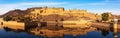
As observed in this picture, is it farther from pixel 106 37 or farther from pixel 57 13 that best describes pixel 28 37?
pixel 57 13

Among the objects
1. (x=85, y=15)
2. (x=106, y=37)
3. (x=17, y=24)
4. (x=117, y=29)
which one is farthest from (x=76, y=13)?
(x=106, y=37)

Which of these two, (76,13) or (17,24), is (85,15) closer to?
(76,13)

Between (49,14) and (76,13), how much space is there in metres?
16.1

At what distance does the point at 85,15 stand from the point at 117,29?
75001mm

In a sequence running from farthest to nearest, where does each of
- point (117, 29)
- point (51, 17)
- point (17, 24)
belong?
point (51, 17) < point (17, 24) < point (117, 29)

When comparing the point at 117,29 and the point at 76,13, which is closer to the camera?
→ the point at 117,29

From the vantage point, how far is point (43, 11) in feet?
492

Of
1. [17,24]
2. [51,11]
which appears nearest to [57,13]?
[51,11]

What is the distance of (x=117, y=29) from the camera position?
234 feet

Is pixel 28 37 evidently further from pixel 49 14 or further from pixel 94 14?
pixel 94 14

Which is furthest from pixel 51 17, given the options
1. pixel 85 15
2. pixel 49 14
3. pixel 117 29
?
pixel 117 29

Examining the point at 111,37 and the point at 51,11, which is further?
the point at 51,11

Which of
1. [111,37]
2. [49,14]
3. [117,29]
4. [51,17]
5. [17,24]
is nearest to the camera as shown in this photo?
[111,37]

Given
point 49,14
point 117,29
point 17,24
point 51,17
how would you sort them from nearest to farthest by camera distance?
point 117,29 < point 17,24 < point 51,17 < point 49,14
